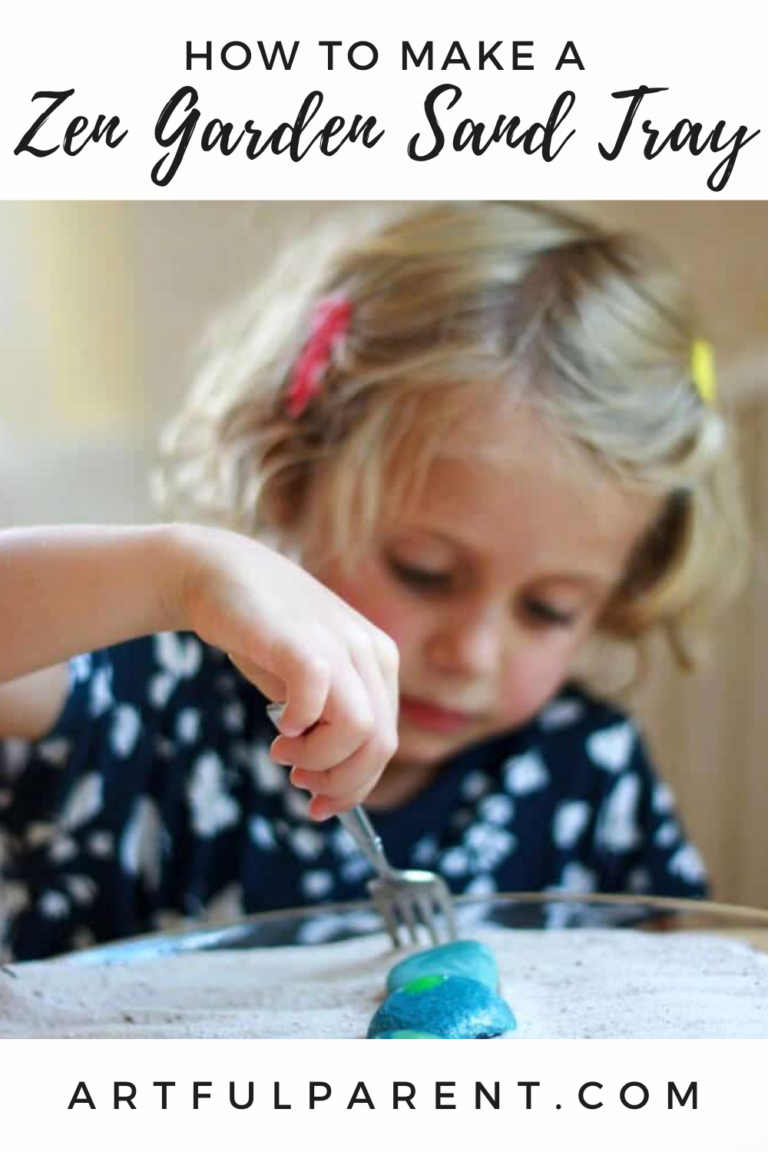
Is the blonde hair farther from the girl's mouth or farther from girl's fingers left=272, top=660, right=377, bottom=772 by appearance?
girl's fingers left=272, top=660, right=377, bottom=772

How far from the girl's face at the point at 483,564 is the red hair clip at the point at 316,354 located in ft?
0.24

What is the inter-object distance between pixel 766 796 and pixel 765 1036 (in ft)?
2.29

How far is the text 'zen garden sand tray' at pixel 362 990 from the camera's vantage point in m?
0.37

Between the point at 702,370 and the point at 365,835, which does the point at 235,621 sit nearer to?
the point at 365,835

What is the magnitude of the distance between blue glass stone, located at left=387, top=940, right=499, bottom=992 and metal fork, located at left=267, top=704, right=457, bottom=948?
0.04 m

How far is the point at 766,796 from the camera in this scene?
103 centimetres

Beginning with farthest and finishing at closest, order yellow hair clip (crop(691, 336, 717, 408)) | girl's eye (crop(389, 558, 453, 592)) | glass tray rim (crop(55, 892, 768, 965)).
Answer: yellow hair clip (crop(691, 336, 717, 408)) < girl's eye (crop(389, 558, 453, 592)) < glass tray rim (crop(55, 892, 768, 965))

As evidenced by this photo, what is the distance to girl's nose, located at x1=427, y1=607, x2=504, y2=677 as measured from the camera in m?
0.60

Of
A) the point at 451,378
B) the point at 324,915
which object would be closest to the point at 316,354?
the point at 451,378

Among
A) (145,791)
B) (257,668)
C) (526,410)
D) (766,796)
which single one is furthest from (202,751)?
(766,796)

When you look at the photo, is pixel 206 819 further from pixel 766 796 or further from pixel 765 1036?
pixel 766 796

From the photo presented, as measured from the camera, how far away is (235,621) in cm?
35
